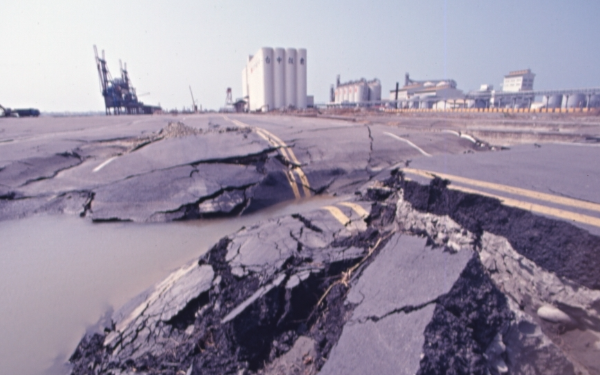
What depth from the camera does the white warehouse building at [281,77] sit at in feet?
193

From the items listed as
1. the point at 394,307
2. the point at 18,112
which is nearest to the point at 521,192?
the point at 394,307

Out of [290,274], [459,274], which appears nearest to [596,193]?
[459,274]

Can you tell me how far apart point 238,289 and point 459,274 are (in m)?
1.74

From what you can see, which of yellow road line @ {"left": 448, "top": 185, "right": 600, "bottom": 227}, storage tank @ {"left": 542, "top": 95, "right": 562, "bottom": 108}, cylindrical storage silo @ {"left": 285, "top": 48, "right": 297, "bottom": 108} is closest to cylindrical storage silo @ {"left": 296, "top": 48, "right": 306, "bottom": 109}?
cylindrical storage silo @ {"left": 285, "top": 48, "right": 297, "bottom": 108}

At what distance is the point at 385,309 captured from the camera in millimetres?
1944

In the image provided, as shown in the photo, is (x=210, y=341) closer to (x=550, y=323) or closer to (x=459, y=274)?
(x=459, y=274)

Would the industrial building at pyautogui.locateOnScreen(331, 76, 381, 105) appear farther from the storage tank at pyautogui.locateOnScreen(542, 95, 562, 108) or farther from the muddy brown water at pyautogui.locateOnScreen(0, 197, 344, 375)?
the muddy brown water at pyautogui.locateOnScreen(0, 197, 344, 375)

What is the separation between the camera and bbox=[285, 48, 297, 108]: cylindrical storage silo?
5934cm

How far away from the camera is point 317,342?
6.75 ft

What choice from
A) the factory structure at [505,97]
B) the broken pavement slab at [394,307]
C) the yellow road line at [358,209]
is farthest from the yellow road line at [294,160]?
the factory structure at [505,97]

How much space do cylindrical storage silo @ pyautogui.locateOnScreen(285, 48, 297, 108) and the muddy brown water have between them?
185 feet

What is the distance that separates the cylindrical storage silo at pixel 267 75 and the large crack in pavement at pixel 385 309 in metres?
57.8

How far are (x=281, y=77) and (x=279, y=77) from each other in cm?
62

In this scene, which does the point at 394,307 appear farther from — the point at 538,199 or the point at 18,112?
the point at 18,112
